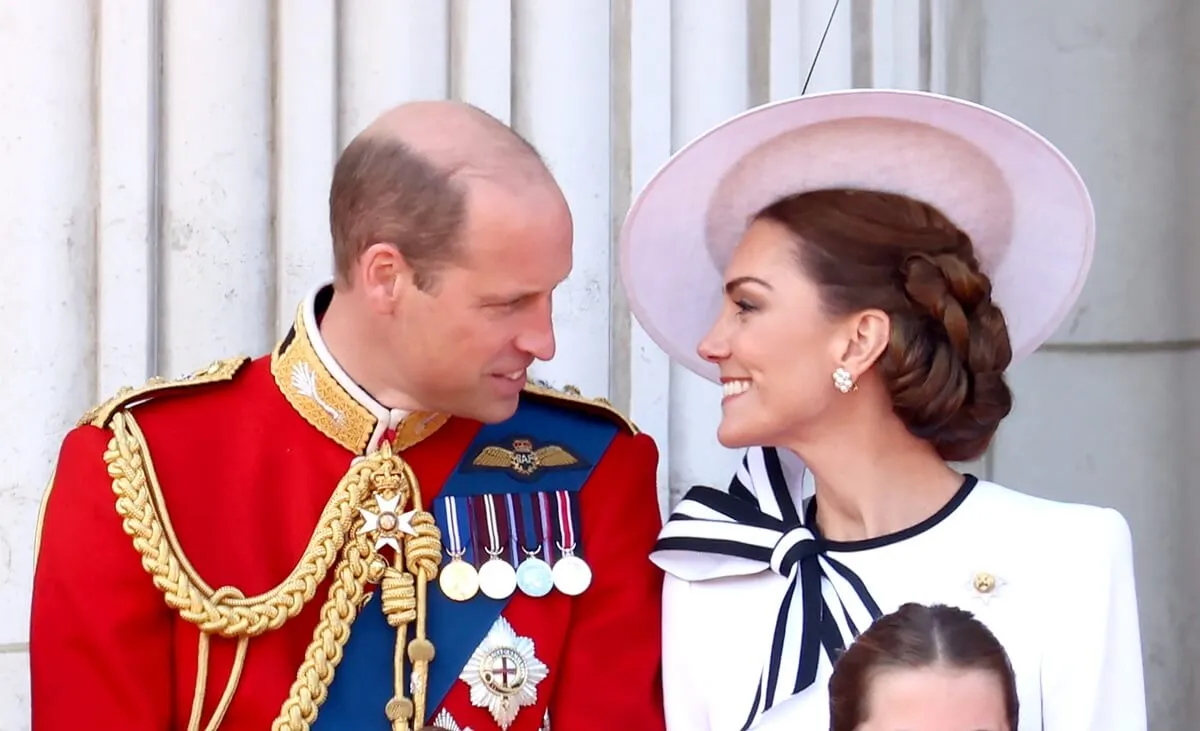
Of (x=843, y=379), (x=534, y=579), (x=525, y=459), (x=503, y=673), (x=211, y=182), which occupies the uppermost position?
(x=211, y=182)

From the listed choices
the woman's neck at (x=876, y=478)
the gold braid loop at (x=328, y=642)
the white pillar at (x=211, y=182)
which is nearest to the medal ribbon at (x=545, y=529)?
the gold braid loop at (x=328, y=642)

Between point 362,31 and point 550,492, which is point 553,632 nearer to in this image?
point 550,492

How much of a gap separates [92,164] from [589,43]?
0.88m

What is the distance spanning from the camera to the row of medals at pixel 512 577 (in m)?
2.11

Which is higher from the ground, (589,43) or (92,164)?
(589,43)

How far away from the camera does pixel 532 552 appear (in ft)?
7.09

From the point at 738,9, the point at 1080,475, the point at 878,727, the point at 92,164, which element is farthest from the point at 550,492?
the point at 1080,475

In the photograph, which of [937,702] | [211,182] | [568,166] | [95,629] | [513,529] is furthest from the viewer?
[568,166]

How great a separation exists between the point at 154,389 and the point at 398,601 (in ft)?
1.34

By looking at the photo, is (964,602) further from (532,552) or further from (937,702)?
(532,552)

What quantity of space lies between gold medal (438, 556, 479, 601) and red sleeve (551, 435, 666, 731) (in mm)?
141

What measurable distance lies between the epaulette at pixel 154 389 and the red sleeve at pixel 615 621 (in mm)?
480

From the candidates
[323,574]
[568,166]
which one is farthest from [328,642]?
[568,166]

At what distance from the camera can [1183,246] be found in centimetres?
341
